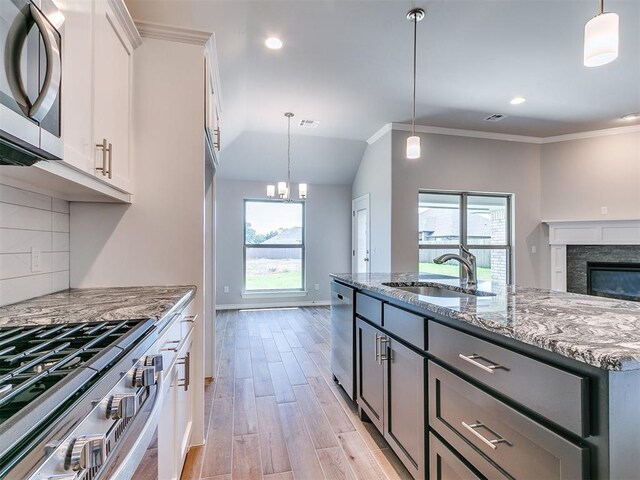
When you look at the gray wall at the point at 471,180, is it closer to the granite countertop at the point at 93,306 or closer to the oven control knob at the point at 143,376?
the granite countertop at the point at 93,306

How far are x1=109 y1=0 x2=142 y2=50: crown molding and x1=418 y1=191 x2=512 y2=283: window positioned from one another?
4067 millimetres

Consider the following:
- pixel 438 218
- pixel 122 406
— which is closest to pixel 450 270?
pixel 438 218

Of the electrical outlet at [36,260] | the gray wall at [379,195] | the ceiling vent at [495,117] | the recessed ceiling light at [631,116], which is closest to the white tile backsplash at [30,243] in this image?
the electrical outlet at [36,260]

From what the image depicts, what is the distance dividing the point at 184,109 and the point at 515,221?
5.16 meters

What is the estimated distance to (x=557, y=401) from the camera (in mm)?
848

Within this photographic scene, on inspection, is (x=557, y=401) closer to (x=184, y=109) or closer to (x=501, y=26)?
(x=184, y=109)

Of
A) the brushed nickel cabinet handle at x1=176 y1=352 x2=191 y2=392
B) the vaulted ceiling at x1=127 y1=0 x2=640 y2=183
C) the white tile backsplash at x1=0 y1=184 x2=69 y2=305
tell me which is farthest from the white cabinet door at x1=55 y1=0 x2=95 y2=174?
the vaulted ceiling at x1=127 y1=0 x2=640 y2=183

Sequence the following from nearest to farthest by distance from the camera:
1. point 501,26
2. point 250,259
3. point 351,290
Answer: point 351,290 < point 501,26 < point 250,259

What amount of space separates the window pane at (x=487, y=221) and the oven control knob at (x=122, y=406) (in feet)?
17.3

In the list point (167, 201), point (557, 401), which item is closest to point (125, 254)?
point (167, 201)

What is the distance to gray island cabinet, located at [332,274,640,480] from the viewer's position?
0.76m

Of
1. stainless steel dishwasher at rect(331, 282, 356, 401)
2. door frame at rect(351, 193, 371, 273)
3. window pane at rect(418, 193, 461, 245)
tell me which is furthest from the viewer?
door frame at rect(351, 193, 371, 273)

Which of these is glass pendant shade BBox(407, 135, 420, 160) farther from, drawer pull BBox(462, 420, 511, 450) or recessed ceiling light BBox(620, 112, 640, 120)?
recessed ceiling light BBox(620, 112, 640, 120)

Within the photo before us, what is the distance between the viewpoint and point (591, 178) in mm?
5012
